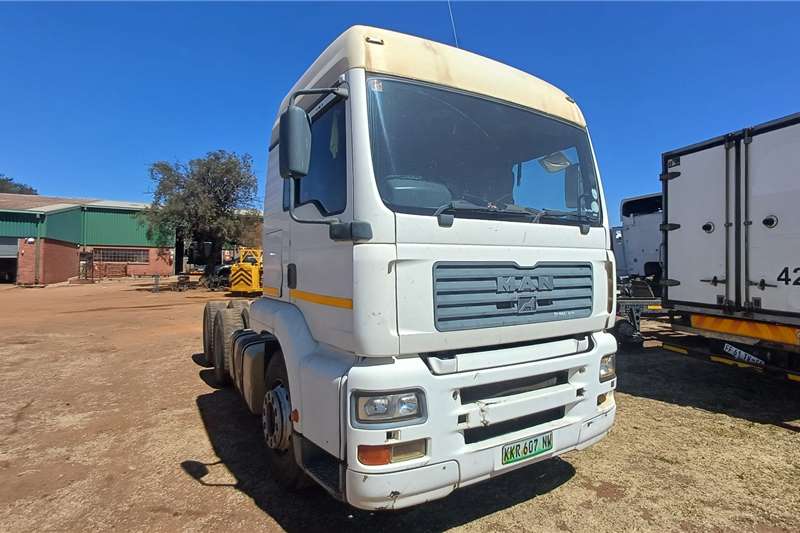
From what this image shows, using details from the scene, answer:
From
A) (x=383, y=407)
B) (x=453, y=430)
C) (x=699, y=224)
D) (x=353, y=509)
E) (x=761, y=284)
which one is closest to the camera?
(x=383, y=407)

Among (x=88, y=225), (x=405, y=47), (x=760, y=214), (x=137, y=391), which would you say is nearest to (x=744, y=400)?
(x=760, y=214)

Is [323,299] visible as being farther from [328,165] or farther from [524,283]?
[524,283]

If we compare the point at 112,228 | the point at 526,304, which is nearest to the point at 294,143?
the point at 526,304

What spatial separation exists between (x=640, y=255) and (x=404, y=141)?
1498 cm

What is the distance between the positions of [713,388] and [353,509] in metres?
5.37

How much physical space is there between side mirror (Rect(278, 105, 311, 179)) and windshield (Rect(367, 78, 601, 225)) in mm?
410

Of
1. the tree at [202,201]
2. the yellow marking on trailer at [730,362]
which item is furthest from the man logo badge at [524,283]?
the tree at [202,201]

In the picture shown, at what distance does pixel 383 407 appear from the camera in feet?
7.82

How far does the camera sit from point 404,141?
2.69 metres

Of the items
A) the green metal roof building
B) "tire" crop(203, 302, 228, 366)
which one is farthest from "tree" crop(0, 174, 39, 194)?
"tire" crop(203, 302, 228, 366)

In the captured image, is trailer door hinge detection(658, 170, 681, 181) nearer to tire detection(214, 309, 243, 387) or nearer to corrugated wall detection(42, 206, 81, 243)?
tire detection(214, 309, 243, 387)

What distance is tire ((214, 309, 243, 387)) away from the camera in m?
6.11

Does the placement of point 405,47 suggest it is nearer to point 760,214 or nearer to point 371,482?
point 371,482

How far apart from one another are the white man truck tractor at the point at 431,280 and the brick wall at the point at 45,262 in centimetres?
3978
